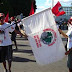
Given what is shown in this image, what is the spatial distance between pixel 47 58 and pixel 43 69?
7.05 ft

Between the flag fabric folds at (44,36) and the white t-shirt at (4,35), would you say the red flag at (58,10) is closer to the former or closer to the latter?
the flag fabric folds at (44,36)

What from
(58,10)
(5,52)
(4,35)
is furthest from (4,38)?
(58,10)

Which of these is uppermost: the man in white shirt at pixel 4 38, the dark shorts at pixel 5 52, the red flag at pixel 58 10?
the red flag at pixel 58 10

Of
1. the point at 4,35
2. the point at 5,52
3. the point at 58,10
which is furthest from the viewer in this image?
the point at 5,52

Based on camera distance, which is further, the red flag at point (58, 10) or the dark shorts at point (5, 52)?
the dark shorts at point (5, 52)

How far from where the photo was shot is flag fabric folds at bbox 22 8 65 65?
5.03 metres

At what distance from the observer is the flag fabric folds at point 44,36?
5027mm

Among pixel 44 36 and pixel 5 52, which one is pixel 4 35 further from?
pixel 44 36

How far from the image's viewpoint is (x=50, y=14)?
5012 millimetres

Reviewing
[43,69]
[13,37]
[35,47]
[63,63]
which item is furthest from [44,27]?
[13,37]

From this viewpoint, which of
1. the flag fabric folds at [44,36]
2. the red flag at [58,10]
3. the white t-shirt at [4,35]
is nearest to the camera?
the red flag at [58,10]

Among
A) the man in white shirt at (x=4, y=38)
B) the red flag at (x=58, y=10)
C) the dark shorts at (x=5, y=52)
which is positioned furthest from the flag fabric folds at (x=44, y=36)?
the dark shorts at (x=5, y=52)

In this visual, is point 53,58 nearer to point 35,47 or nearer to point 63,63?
point 35,47

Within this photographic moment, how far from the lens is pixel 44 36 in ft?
16.6
